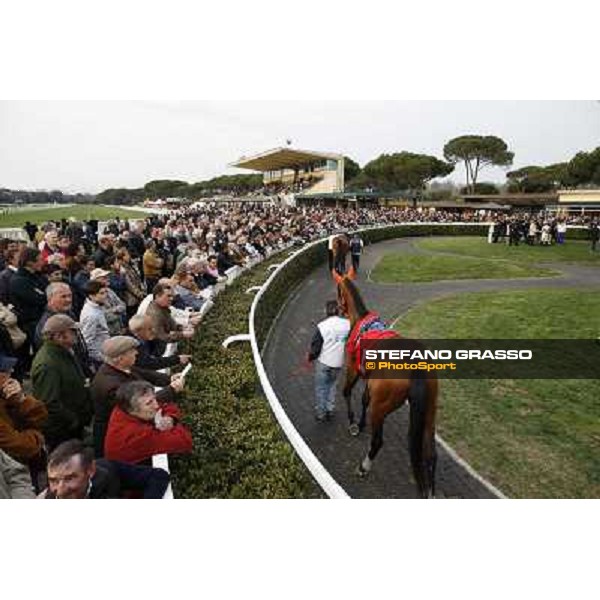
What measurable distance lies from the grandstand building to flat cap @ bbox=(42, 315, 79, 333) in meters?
29.5

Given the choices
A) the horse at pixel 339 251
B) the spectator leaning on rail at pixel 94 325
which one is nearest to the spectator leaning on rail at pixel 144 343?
the spectator leaning on rail at pixel 94 325

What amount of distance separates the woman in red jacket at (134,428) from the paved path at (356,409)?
2182 millimetres

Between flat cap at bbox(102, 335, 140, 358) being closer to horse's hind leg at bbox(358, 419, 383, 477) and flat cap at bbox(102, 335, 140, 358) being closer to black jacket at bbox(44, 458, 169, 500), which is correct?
black jacket at bbox(44, 458, 169, 500)

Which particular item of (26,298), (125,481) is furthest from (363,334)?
(26,298)

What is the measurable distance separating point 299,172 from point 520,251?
27.3 metres

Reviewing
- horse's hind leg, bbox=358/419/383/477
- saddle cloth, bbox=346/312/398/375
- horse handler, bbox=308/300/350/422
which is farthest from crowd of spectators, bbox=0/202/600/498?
horse's hind leg, bbox=358/419/383/477

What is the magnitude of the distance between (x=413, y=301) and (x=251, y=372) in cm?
696

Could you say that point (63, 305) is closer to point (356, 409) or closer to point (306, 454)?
point (306, 454)

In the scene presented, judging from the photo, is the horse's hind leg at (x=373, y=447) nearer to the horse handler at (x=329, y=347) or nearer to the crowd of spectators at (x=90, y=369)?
the horse handler at (x=329, y=347)

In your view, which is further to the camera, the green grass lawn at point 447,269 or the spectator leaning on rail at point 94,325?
the green grass lawn at point 447,269

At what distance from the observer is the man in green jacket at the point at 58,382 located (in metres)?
3.12

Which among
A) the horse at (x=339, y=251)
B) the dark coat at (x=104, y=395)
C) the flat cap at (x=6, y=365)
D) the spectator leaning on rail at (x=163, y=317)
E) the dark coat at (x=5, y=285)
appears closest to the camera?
the flat cap at (x=6, y=365)
